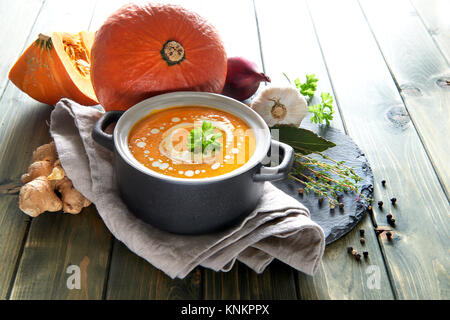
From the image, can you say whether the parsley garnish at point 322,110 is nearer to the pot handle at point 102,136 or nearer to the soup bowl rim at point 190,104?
the soup bowl rim at point 190,104

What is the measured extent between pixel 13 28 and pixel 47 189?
97 centimetres

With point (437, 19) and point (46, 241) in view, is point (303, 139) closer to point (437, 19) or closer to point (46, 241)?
point (46, 241)

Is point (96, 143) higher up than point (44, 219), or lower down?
higher up

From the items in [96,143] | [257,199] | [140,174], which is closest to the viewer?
[140,174]

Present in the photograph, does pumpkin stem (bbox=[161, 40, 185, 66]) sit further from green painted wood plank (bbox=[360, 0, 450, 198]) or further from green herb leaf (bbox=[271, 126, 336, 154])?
green painted wood plank (bbox=[360, 0, 450, 198])

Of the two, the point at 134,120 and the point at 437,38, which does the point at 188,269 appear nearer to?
the point at 134,120

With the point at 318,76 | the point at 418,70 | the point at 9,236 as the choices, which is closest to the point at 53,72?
the point at 9,236

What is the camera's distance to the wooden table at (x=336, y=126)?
43.1 inches

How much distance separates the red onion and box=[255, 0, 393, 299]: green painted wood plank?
8cm

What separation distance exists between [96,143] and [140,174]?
0.29 metres

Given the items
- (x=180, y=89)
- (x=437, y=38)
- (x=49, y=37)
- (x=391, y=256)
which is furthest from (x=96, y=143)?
(x=437, y=38)

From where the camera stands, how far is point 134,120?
3.99 feet

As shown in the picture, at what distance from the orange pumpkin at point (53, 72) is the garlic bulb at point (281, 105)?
0.50m

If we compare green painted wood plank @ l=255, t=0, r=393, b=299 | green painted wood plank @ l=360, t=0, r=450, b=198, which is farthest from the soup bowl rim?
green painted wood plank @ l=360, t=0, r=450, b=198
